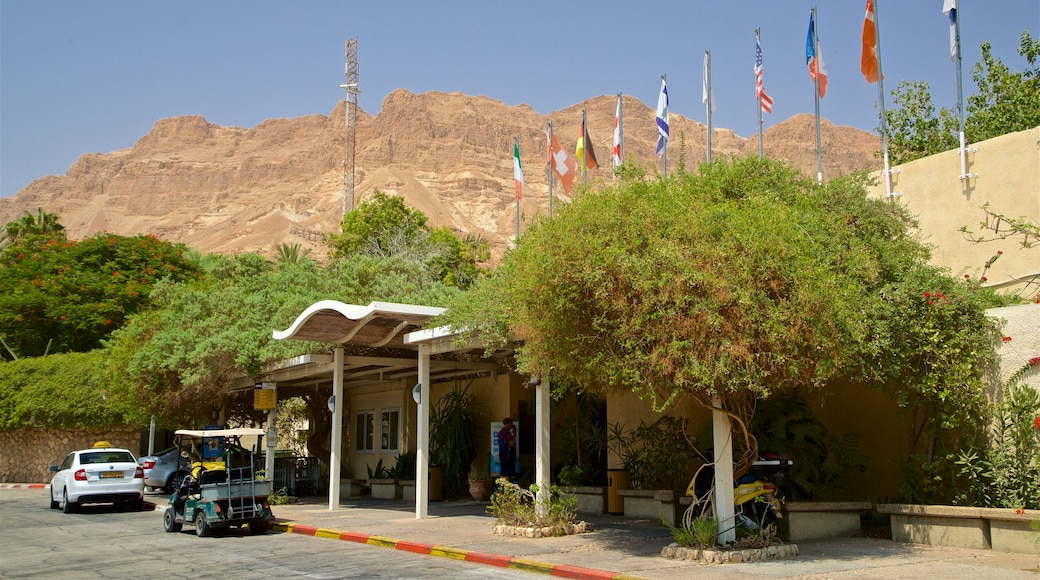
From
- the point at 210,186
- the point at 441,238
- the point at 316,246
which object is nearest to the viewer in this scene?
the point at 441,238

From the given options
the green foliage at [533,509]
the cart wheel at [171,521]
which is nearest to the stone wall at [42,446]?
the cart wheel at [171,521]

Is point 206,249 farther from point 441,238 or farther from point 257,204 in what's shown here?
point 441,238

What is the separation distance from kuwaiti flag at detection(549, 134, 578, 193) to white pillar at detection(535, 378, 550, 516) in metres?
11.0

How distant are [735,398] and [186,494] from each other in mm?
10825

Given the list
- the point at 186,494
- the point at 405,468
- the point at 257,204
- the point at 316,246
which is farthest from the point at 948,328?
the point at 257,204

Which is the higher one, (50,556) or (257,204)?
(257,204)

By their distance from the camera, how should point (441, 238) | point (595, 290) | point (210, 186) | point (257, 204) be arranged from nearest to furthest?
1. point (595, 290)
2. point (441, 238)
3. point (257, 204)
4. point (210, 186)

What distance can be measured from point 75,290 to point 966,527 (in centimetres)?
4182

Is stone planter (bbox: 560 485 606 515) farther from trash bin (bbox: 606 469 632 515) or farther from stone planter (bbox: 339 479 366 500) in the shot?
stone planter (bbox: 339 479 366 500)

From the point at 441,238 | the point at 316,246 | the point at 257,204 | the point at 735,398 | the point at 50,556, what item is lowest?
the point at 50,556

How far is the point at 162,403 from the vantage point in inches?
1001

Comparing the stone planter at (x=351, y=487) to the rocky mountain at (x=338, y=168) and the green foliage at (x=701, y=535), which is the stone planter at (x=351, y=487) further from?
the rocky mountain at (x=338, y=168)

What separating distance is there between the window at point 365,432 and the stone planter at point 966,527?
1841 centimetres

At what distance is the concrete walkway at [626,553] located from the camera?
10.1 metres
